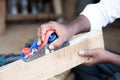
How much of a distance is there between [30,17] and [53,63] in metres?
2.27

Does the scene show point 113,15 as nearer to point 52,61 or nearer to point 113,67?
point 113,67

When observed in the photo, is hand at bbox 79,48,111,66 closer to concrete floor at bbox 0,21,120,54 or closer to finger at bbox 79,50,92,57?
finger at bbox 79,50,92,57

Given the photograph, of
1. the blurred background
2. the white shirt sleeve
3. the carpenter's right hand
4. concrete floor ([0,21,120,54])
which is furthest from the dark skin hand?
the blurred background

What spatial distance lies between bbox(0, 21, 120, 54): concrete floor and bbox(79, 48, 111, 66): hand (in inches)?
53.3

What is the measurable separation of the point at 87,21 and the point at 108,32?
1.80 m

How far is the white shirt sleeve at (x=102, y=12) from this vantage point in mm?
1164

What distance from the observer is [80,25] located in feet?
3.64

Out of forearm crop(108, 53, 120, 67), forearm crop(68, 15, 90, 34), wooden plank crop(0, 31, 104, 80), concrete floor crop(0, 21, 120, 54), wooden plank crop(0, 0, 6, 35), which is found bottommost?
concrete floor crop(0, 21, 120, 54)

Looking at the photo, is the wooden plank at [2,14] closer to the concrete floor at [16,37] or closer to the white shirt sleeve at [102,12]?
the concrete floor at [16,37]

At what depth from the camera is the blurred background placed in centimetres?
276

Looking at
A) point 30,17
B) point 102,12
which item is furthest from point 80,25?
point 30,17

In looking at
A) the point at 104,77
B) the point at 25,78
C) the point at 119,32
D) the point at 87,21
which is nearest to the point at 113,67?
the point at 104,77

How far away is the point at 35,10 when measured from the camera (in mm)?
3242

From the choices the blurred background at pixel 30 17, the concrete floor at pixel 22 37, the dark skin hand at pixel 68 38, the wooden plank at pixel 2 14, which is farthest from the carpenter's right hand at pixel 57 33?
the wooden plank at pixel 2 14
